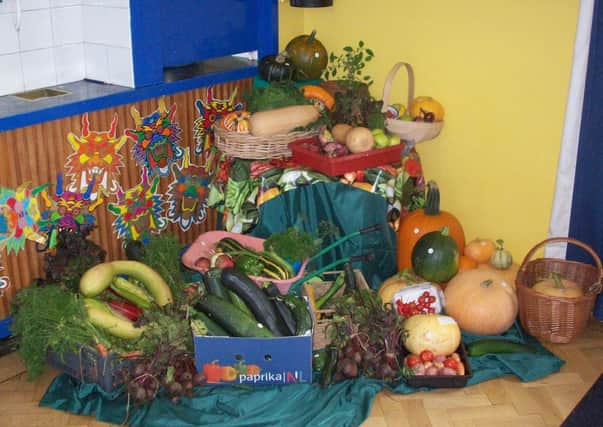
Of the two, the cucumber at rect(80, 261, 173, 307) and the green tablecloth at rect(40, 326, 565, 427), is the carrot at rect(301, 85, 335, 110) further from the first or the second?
the green tablecloth at rect(40, 326, 565, 427)

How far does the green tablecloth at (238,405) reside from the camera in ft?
9.41

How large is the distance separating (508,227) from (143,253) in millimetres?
1842

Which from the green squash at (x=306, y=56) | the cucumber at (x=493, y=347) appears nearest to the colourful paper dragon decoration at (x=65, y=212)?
the green squash at (x=306, y=56)

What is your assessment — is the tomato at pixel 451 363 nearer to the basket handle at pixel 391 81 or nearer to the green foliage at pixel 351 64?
the basket handle at pixel 391 81

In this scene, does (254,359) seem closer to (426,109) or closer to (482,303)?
(482,303)

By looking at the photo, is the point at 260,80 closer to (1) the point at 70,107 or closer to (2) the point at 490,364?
(1) the point at 70,107

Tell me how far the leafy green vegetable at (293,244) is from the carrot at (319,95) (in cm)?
78

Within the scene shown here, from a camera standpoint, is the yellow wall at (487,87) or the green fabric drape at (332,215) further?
the yellow wall at (487,87)

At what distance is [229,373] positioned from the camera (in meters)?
3.00

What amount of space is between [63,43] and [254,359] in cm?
183

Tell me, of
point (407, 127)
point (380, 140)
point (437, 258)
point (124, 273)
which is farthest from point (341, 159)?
point (124, 273)

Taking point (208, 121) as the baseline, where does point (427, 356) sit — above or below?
below

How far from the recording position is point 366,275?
3703mm

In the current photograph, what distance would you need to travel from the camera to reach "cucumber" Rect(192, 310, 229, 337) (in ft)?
9.93
